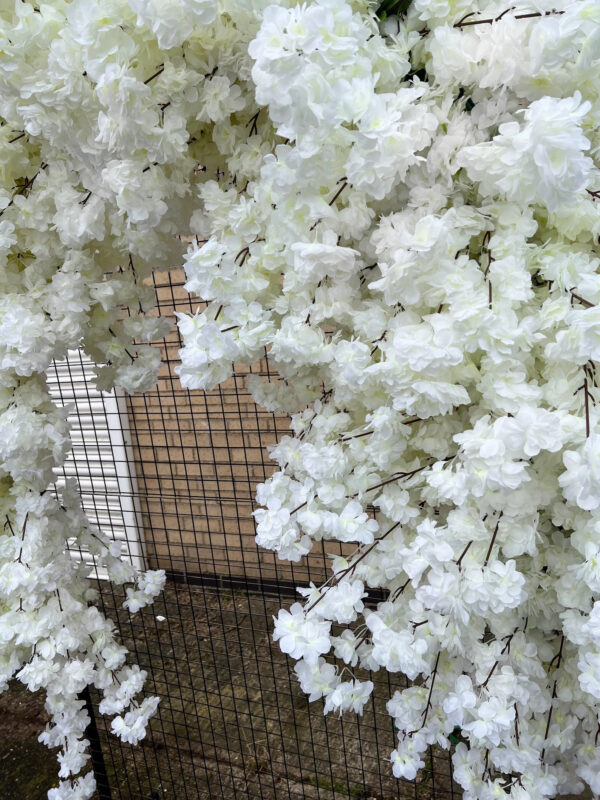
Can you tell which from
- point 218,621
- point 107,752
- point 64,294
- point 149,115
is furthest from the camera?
point 218,621

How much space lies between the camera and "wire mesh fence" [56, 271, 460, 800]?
80.5 inches

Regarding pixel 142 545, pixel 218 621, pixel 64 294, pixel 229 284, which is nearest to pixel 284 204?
pixel 229 284

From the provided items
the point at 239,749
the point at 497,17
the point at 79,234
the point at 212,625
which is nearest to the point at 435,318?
the point at 497,17

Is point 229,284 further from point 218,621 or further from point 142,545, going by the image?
point 142,545

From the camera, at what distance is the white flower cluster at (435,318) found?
0.50 metres

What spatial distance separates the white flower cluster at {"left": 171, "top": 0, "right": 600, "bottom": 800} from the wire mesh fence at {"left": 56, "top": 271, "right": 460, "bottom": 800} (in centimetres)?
121

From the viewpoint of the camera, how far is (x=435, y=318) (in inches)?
21.1

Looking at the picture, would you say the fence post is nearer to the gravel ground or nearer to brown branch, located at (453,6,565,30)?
the gravel ground

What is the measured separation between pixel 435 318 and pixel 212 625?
2715mm

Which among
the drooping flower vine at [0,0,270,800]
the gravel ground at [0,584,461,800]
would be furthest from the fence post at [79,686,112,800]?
the drooping flower vine at [0,0,270,800]

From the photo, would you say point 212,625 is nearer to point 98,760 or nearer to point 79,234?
point 98,760

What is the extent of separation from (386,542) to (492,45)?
0.49 metres

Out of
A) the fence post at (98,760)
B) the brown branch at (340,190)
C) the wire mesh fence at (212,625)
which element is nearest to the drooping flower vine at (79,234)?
the brown branch at (340,190)

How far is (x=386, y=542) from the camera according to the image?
27.5 inches
